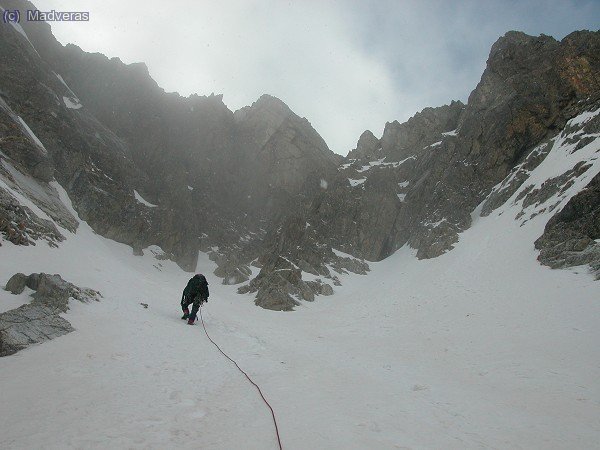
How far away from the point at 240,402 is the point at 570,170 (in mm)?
36860

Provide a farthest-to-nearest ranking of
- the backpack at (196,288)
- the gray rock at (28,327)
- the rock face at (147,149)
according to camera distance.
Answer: the rock face at (147,149)
the backpack at (196,288)
the gray rock at (28,327)

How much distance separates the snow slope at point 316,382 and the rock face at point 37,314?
0.32 metres

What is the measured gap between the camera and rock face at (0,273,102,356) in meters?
6.13

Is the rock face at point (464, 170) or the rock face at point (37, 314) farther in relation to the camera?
the rock face at point (464, 170)

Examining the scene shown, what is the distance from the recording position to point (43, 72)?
51.4 m

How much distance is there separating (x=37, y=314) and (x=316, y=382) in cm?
630

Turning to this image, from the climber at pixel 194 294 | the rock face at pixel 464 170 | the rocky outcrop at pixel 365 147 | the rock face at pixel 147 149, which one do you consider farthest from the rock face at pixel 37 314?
the rocky outcrop at pixel 365 147

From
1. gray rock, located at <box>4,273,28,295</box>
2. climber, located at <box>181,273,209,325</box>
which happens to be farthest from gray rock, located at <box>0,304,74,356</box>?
climber, located at <box>181,273,209,325</box>

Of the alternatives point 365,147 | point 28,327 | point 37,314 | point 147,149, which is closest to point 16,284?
point 37,314

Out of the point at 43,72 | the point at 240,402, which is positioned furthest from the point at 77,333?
the point at 43,72

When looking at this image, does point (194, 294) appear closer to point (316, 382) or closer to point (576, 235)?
point (316, 382)

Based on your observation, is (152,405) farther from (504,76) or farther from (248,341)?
(504,76)

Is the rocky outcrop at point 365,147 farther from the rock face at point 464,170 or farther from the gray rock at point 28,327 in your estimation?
the gray rock at point 28,327

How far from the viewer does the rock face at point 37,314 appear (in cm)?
613
